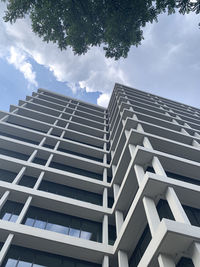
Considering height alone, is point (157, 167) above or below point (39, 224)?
above

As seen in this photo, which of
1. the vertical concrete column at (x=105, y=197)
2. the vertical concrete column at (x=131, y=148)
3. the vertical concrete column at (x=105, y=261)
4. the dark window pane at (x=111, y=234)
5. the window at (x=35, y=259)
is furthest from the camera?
the vertical concrete column at (x=105, y=197)

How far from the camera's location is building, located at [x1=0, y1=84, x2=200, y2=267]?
7.83m

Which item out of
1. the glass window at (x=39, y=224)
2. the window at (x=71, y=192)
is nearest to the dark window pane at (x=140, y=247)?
the glass window at (x=39, y=224)

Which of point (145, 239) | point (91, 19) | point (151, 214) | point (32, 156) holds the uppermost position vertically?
point (91, 19)

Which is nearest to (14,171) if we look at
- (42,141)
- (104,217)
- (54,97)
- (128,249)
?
(42,141)

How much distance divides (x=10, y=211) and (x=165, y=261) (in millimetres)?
10156

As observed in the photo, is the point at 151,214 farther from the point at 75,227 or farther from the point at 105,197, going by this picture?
the point at 105,197

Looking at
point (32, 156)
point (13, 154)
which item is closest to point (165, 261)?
point (32, 156)

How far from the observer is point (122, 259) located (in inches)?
411

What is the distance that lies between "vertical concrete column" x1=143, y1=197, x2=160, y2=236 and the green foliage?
8.33m

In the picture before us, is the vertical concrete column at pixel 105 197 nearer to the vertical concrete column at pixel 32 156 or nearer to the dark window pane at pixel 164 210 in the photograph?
the dark window pane at pixel 164 210

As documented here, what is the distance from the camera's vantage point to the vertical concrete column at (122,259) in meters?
10.1

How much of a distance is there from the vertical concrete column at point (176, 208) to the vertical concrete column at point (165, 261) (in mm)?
1262

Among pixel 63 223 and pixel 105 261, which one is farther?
pixel 63 223
